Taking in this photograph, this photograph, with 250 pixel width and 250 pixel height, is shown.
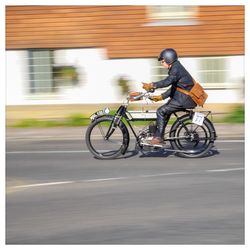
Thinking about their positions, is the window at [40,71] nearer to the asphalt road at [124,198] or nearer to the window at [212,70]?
the window at [212,70]

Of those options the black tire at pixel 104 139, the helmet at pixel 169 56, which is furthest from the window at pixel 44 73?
the helmet at pixel 169 56

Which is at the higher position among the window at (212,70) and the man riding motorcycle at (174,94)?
the window at (212,70)

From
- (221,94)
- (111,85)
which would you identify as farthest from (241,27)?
(111,85)

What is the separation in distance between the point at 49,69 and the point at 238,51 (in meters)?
5.67

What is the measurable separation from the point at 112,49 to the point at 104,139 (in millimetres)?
8561

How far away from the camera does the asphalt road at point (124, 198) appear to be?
7.03 meters

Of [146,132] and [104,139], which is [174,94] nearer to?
[146,132]

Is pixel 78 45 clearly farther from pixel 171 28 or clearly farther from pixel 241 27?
pixel 241 27

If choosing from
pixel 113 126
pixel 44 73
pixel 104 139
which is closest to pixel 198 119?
pixel 113 126

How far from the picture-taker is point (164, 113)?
1088 centimetres

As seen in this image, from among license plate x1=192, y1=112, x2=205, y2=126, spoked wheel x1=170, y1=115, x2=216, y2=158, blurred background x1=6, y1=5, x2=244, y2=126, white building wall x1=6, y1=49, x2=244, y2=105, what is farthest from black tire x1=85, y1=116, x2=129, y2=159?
white building wall x1=6, y1=49, x2=244, y2=105

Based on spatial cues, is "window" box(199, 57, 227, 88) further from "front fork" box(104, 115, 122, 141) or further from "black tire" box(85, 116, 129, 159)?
"front fork" box(104, 115, 122, 141)

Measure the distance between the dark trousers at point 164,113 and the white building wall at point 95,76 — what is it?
324 inches

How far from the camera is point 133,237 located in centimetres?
688
